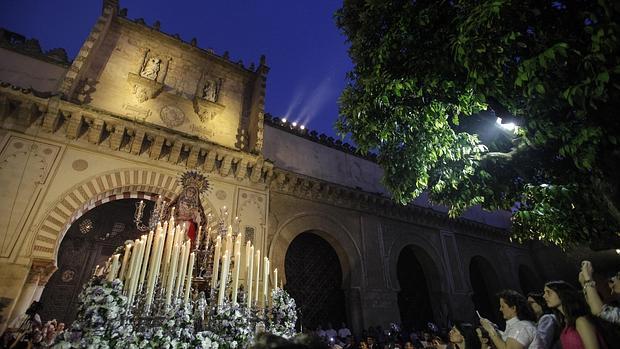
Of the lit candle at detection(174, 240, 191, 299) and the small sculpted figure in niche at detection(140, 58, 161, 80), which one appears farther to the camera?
the small sculpted figure in niche at detection(140, 58, 161, 80)

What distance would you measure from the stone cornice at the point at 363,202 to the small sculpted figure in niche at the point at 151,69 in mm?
4944

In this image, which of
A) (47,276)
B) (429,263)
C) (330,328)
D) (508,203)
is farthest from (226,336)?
(429,263)

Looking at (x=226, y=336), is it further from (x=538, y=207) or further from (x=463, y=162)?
(x=538, y=207)

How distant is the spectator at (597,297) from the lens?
262 centimetres

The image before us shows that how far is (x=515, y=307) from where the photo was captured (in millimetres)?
3322

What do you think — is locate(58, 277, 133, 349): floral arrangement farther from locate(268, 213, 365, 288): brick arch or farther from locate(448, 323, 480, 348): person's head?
locate(268, 213, 365, 288): brick arch

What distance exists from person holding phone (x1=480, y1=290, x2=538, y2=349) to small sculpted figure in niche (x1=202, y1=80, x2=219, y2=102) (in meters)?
9.88

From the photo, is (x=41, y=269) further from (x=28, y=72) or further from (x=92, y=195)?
(x=28, y=72)

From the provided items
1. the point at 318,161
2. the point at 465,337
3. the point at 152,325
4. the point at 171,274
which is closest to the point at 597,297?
the point at 465,337

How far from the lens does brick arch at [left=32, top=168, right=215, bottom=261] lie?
6.71m

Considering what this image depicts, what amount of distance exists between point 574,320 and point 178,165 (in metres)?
8.68

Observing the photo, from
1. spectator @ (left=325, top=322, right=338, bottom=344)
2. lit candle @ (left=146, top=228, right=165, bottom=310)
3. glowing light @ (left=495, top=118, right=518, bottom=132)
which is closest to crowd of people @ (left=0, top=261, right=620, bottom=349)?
lit candle @ (left=146, top=228, right=165, bottom=310)

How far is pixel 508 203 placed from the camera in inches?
215

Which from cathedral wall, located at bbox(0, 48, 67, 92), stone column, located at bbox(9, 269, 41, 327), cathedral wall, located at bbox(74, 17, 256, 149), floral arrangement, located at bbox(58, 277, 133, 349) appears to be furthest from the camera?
cathedral wall, located at bbox(74, 17, 256, 149)
